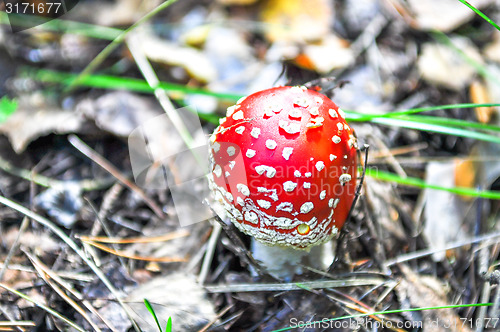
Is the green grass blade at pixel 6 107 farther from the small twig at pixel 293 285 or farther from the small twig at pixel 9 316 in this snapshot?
the small twig at pixel 293 285

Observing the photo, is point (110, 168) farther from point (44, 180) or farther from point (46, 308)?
point (46, 308)

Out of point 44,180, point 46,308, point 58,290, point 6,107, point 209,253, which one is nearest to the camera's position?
point 46,308

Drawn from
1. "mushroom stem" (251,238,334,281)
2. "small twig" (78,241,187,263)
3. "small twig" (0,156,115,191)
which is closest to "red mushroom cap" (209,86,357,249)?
"mushroom stem" (251,238,334,281)

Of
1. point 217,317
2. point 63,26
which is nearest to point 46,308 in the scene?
point 217,317

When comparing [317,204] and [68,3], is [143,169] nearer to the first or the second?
[317,204]

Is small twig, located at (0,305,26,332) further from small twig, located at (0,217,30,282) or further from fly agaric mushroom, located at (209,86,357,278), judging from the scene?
fly agaric mushroom, located at (209,86,357,278)

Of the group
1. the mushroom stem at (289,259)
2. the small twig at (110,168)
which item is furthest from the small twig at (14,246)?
→ the mushroom stem at (289,259)
